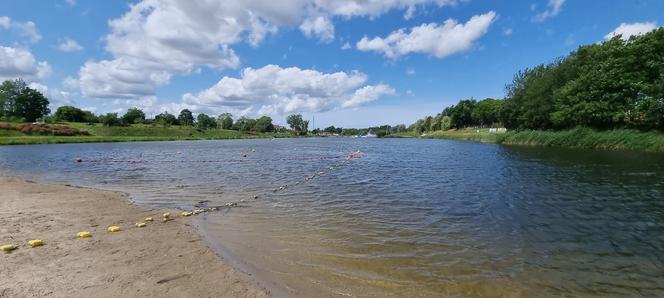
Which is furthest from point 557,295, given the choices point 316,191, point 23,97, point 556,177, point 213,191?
point 23,97

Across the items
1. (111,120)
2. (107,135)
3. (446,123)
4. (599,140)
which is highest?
(446,123)

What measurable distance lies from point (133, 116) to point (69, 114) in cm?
2546

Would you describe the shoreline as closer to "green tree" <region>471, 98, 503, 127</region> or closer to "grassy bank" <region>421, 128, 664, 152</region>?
"grassy bank" <region>421, 128, 664, 152</region>

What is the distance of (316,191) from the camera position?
57.4 feet

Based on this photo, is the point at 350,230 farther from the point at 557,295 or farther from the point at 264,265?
the point at 557,295

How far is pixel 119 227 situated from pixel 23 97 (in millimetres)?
185863

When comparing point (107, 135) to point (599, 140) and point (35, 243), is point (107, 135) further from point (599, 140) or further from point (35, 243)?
point (599, 140)

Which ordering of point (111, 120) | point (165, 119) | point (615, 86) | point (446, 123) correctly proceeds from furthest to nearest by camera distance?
point (165, 119) < point (446, 123) < point (111, 120) < point (615, 86)

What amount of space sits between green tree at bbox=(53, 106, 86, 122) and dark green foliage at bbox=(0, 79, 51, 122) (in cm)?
612

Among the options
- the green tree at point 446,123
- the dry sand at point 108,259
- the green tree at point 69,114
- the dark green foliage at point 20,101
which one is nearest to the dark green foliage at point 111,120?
the green tree at point 69,114

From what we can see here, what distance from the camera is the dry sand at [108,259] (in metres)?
6.08

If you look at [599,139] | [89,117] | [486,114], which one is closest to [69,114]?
[89,117]

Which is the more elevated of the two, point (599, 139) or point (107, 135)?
point (599, 139)

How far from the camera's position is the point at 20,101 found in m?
146
